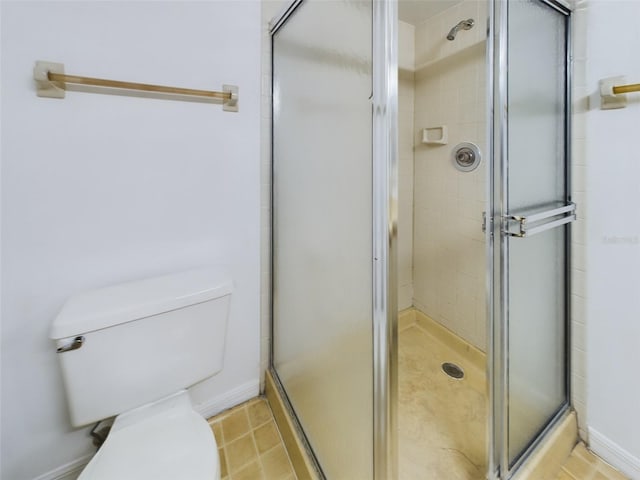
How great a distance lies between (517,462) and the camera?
993 millimetres

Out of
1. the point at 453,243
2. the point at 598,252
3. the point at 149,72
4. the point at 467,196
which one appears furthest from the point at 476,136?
the point at 149,72

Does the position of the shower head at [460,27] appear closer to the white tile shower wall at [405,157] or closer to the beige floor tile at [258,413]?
the white tile shower wall at [405,157]

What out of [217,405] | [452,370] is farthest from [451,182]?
[217,405]

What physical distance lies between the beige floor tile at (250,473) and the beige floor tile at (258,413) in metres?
0.19

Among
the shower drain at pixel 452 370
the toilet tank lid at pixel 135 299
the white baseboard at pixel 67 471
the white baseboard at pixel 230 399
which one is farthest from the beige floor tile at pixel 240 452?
the shower drain at pixel 452 370

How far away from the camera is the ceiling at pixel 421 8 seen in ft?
5.32

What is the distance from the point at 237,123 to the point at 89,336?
37.2 inches

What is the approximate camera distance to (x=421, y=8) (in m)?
1.68

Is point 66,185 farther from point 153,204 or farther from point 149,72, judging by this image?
point 149,72

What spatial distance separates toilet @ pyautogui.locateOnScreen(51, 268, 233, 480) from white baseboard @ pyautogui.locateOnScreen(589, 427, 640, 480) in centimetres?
141

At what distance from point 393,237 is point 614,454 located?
4.35ft

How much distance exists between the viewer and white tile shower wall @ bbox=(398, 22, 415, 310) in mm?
1877

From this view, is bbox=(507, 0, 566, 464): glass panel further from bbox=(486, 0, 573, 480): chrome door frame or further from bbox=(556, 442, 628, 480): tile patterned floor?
bbox=(556, 442, 628, 480): tile patterned floor

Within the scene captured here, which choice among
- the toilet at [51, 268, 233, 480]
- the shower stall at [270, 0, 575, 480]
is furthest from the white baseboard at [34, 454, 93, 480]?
the shower stall at [270, 0, 575, 480]
